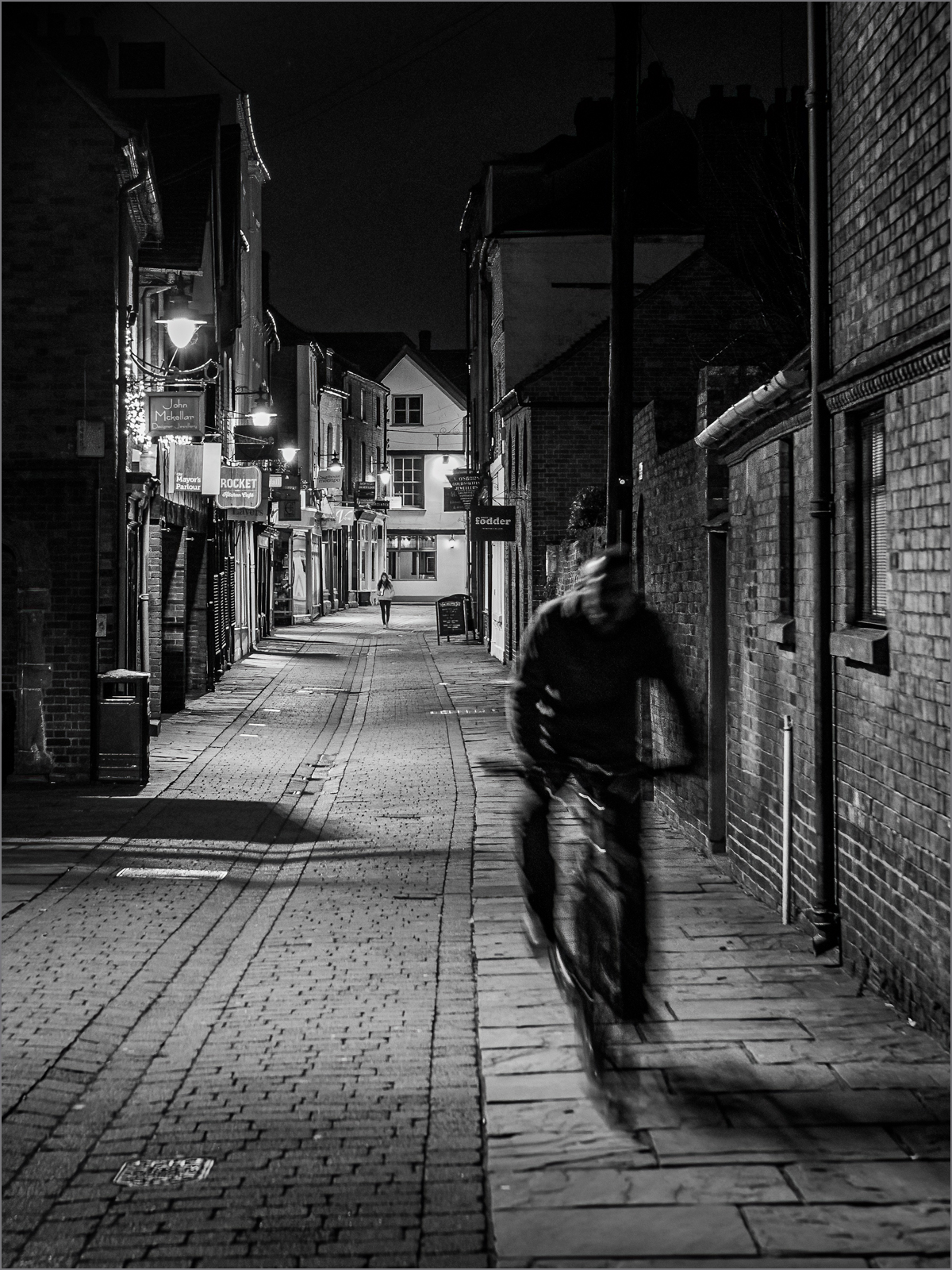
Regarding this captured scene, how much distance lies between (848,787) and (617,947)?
2.02 metres

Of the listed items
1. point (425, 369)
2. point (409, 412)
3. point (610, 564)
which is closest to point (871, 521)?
point (610, 564)

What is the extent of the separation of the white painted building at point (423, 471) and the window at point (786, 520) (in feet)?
231

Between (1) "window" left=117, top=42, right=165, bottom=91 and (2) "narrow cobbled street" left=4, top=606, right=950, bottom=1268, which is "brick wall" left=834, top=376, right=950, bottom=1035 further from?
(1) "window" left=117, top=42, right=165, bottom=91

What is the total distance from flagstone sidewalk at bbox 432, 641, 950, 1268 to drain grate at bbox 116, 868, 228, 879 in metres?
2.99

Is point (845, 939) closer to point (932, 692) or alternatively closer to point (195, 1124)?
point (932, 692)

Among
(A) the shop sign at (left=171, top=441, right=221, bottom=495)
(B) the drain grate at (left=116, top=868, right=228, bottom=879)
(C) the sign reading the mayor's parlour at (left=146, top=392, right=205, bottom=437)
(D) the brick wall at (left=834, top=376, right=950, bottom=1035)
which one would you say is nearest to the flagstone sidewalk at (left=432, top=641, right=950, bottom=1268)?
(D) the brick wall at (left=834, top=376, right=950, bottom=1035)

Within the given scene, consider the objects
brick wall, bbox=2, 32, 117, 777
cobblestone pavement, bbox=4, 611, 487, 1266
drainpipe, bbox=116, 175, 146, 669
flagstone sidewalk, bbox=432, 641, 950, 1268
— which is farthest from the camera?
drainpipe, bbox=116, 175, 146, 669

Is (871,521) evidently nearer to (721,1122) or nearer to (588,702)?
(588,702)

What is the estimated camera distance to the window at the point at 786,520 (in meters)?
7.96

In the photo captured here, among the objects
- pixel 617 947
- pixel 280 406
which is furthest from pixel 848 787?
pixel 280 406

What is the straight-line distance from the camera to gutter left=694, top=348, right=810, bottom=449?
7.34m

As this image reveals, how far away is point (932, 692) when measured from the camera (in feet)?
17.8

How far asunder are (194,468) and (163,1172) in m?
17.1

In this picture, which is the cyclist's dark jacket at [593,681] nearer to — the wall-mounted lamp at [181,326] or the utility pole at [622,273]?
the utility pole at [622,273]
